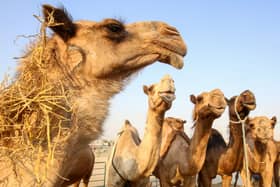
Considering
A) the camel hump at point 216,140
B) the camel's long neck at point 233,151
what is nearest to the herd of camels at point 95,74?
the camel's long neck at point 233,151

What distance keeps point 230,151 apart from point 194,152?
1.53m

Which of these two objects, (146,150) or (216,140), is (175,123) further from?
(146,150)

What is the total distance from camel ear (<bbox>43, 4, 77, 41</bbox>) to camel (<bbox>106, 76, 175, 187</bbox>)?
1776mm

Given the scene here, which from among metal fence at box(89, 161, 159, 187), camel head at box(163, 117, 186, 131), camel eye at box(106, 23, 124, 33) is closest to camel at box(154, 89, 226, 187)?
camel head at box(163, 117, 186, 131)

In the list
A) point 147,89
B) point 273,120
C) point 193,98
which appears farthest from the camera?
point 273,120

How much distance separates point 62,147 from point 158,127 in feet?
6.87

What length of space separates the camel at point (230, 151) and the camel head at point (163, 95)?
2.18m

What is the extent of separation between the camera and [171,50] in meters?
2.54

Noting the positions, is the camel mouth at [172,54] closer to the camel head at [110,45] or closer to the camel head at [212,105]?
the camel head at [110,45]

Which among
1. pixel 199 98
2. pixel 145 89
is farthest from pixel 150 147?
pixel 199 98

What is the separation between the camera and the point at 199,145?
524cm

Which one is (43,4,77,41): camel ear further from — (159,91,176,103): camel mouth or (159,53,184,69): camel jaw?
(159,91,176,103): camel mouth

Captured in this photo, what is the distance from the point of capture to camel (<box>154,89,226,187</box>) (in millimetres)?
5184

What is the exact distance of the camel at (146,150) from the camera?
3771 millimetres
